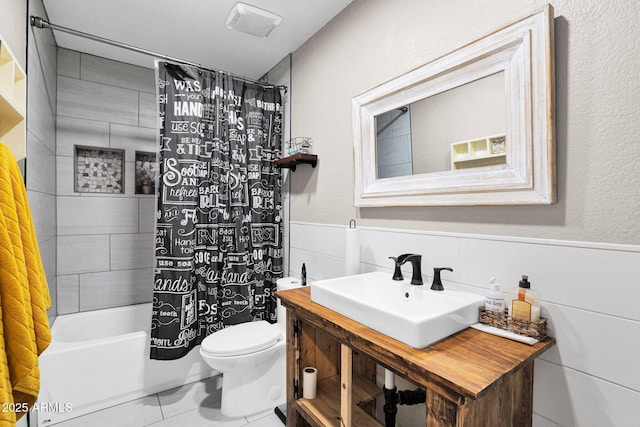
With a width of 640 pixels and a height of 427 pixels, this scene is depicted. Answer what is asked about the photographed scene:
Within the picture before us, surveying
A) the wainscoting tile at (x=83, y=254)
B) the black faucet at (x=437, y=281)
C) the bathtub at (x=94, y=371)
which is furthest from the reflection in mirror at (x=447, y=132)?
the wainscoting tile at (x=83, y=254)

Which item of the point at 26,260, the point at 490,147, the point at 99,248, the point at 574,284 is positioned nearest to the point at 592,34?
the point at 490,147

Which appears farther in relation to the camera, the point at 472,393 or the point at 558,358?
the point at 558,358

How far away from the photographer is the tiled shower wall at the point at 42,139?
163 cm

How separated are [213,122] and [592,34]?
2.05m

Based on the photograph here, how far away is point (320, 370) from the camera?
61.3 inches

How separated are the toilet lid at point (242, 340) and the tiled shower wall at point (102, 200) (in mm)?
1234

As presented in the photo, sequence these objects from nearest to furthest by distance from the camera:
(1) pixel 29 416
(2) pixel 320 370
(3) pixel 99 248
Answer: (2) pixel 320 370 → (1) pixel 29 416 → (3) pixel 99 248

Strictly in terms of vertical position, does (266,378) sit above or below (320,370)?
below

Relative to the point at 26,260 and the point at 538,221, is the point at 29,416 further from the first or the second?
the point at 538,221

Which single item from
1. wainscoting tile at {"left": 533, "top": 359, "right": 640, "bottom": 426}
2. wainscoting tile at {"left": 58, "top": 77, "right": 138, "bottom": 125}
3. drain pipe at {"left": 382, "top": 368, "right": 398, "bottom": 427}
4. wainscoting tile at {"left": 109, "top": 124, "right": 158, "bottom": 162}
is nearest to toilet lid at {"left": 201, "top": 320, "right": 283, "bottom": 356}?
drain pipe at {"left": 382, "top": 368, "right": 398, "bottom": 427}

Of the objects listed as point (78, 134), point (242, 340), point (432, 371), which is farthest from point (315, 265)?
point (78, 134)

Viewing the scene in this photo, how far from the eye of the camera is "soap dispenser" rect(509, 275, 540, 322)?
0.97m

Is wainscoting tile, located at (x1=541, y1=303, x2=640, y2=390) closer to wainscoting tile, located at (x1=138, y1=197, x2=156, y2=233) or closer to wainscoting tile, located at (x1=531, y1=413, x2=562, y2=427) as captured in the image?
wainscoting tile, located at (x1=531, y1=413, x2=562, y2=427)

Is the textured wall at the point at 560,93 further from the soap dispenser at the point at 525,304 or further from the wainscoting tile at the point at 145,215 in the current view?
the wainscoting tile at the point at 145,215
